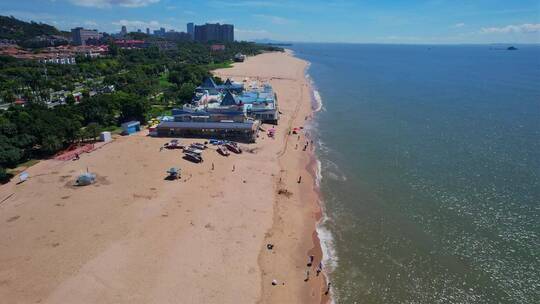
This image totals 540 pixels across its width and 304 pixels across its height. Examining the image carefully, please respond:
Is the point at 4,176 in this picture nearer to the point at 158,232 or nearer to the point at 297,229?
the point at 158,232

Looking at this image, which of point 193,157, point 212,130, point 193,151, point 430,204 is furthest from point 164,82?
point 430,204

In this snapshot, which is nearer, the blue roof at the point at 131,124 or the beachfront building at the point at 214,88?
the blue roof at the point at 131,124

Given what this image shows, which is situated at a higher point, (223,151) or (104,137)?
(104,137)

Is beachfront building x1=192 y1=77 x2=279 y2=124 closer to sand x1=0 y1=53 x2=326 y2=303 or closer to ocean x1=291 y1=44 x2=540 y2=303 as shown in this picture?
ocean x1=291 y1=44 x2=540 y2=303

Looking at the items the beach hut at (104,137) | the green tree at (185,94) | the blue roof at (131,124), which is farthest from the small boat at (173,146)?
the green tree at (185,94)

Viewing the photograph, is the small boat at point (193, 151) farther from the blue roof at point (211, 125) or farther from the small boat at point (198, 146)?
the blue roof at point (211, 125)

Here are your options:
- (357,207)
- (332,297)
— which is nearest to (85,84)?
(357,207)

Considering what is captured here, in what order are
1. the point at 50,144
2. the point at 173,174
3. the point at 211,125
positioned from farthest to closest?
the point at 211,125, the point at 50,144, the point at 173,174

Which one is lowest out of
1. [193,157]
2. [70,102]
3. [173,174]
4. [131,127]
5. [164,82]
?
[173,174]
